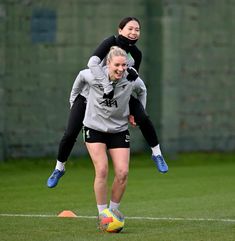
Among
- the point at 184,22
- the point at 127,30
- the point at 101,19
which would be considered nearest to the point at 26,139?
the point at 101,19

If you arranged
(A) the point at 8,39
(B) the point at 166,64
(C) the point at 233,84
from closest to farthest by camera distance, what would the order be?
(A) the point at 8,39 < (B) the point at 166,64 < (C) the point at 233,84

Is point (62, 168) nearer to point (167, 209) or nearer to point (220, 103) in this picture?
point (167, 209)

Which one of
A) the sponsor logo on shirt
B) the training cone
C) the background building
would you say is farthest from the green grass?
the sponsor logo on shirt

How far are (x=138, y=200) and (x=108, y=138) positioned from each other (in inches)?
144

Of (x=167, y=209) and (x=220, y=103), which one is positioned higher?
(x=167, y=209)

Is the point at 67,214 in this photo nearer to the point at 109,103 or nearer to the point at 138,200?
the point at 109,103

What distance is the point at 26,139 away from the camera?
2180cm

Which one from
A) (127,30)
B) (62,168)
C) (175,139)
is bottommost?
(175,139)

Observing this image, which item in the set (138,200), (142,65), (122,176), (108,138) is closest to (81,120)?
(108,138)

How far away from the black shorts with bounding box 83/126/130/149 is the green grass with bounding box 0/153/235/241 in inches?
34.6

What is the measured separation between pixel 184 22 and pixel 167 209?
1042cm

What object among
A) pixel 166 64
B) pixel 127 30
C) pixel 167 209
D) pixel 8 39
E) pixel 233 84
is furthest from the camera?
pixel 233 84

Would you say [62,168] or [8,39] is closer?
[62,168]

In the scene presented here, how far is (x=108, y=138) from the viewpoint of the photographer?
469 inches
